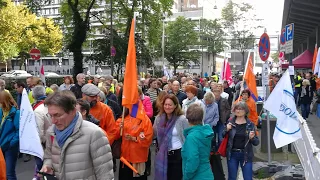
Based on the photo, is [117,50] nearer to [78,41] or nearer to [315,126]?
[78,41]

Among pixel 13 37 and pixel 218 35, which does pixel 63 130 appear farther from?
pixel 218 35

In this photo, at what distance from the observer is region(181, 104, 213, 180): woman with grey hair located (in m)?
4.04

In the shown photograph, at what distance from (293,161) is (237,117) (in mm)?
3000

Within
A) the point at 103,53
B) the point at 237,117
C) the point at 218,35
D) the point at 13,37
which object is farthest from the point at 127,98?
the point at 218,35

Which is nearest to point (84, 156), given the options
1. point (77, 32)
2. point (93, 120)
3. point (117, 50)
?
point (93, 120)

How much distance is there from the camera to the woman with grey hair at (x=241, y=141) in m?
5.41

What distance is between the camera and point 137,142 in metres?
4.99

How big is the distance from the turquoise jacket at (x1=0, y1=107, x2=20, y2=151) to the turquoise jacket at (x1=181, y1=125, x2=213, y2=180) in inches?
105

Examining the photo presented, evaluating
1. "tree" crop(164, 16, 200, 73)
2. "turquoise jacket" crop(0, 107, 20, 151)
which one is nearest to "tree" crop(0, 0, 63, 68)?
"tree" crop(164, 16, 200, 73)

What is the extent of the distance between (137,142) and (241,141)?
5.24 feet

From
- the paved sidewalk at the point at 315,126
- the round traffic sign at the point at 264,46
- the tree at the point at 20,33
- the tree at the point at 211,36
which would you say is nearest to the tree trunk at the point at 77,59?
the tree at the point at 20,33

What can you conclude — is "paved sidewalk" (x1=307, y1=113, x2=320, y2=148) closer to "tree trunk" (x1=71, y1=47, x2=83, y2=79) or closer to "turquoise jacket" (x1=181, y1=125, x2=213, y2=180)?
"turquoise jacket" (x1=181, y1=125, x2=213, y2=180)

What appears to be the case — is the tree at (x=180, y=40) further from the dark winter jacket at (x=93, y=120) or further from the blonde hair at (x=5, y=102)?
the dark winter jacket at (x=93, y=120)

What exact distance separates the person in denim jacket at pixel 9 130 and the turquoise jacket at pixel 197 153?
2694 mm
